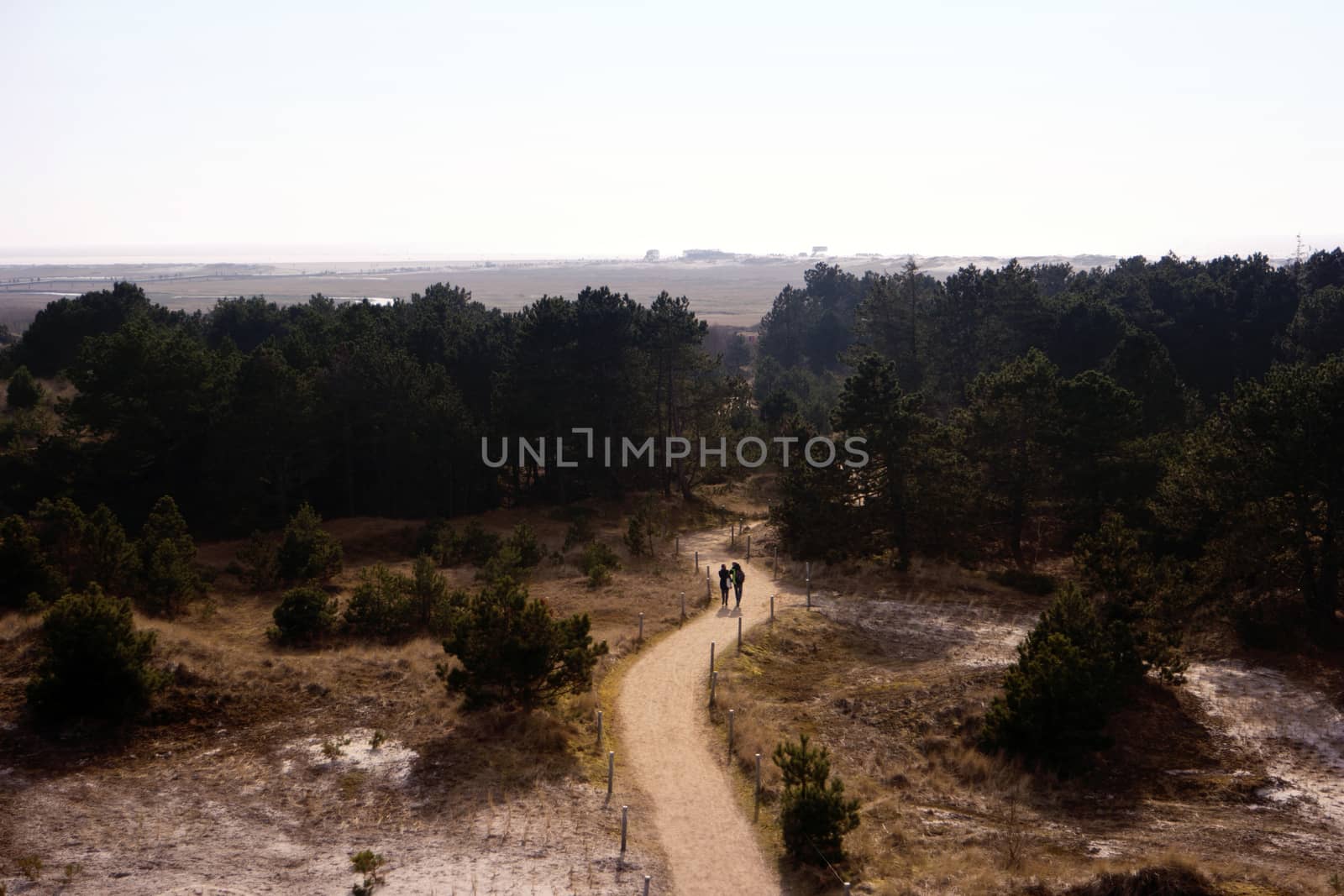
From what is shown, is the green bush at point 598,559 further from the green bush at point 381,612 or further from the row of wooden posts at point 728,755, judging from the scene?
the green bush at point 381,612

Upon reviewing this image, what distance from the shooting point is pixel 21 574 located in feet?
96.4

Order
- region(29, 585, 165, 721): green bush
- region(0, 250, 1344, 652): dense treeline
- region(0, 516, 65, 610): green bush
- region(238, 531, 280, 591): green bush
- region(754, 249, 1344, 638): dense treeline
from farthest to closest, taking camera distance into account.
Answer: region(238, 531, 280, 591): green bush < region(0, 250, 1344, 652): dense treeline < region(754, 249, 1344, 638): dense treeline < region(0, 516, 65, 610): green bush < region(29, 585, 165, 721): green bush

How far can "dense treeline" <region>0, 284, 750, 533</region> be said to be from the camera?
48.1m

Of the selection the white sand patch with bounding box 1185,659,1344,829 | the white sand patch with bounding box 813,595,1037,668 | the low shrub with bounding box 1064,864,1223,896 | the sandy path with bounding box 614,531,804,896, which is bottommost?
the white sand patch with bounding box 1185,659,1344,829

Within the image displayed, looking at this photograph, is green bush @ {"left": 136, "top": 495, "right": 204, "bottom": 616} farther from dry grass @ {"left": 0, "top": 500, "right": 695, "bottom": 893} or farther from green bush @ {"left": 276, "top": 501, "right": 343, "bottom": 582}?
green bush @ {"left": 276, "top": 501, "right": 343, "bottom": 582}

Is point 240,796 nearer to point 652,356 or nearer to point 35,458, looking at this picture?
point 35,458

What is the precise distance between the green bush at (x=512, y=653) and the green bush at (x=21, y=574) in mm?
15137

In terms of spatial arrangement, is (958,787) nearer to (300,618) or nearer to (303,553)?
(300,618)

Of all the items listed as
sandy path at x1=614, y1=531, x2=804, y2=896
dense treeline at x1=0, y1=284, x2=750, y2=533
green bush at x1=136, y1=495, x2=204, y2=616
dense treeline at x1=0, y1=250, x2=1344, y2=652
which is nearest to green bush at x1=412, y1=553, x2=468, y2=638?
sandy path at x1=614, y1=531, x2=804, y2=896

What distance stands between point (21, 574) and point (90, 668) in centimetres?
1089

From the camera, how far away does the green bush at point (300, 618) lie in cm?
2877

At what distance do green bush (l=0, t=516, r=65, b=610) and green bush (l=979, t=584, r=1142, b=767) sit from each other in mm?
27915

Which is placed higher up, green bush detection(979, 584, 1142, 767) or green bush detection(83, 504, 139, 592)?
green bush detection(83, 504, 139, 592)

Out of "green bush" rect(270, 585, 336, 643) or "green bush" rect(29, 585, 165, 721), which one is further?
"green bush" rect(270, 585, 336, 643)
